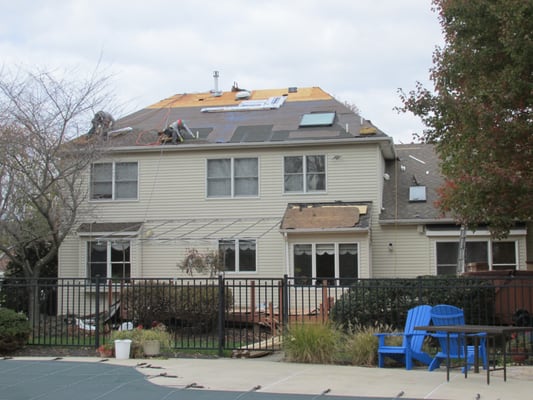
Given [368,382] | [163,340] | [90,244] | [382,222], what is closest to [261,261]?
[382,222]

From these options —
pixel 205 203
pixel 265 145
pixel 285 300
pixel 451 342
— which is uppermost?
pixel 265 145

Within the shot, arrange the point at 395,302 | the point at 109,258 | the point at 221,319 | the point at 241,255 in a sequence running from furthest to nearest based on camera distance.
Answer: the point at 109,258 < the point at 241,255 < the point at 395,302 < the point at 221,319

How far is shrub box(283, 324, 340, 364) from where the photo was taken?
39.3ft

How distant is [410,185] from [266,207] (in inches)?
197

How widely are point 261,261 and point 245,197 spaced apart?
207 centimetres

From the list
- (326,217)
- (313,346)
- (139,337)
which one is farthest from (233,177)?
(313,346)

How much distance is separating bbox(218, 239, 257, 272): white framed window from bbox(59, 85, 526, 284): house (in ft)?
0.10

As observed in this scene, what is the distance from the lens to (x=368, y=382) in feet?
32.3

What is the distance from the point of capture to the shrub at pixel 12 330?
13.5 metres

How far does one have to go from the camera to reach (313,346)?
12.0 meters

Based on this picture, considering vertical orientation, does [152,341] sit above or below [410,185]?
below

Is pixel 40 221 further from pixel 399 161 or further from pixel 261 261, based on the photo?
pixel 399 161

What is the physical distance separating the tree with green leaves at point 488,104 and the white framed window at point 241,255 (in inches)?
368

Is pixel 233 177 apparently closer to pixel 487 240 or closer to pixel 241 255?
pixel 241 255
